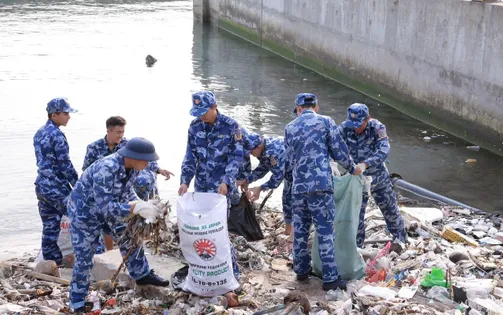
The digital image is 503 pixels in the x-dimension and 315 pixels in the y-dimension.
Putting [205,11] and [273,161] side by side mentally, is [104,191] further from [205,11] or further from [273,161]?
[205,11]

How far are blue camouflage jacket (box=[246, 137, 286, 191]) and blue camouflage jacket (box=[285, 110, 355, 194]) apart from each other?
1.19 m

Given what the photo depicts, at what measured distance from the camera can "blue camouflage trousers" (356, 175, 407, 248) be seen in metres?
8.45

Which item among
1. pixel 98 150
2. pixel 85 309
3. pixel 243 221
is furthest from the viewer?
pixel 243 221

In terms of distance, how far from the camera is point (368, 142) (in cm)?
839

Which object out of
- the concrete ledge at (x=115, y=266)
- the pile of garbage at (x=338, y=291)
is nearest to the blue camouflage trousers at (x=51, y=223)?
the pile of garbage at (x=338, y=291)

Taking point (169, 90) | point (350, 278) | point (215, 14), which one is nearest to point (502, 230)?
point (350, 278)

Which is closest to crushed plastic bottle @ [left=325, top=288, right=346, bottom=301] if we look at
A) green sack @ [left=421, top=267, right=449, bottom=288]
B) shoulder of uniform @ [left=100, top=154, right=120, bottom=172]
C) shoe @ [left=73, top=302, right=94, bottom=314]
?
green sack @ [left=421, top=267, right=449, bottom=288]

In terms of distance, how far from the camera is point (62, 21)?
33156mm

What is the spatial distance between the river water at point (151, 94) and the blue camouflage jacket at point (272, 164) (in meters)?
3.47

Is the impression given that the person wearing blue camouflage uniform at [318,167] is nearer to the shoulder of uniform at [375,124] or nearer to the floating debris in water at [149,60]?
the shoulder of uniform at [375,124]

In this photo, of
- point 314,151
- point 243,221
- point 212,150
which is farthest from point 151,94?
point 314,151

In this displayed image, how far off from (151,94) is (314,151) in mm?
13467

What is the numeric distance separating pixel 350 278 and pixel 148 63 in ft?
59.0

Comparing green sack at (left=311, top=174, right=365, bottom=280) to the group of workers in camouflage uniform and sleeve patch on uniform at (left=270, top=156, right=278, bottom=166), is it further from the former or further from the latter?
sleeve patch on uniform at (left=270, top=156, right=278, bottom=166)
